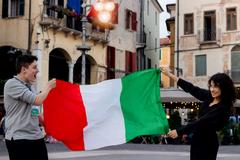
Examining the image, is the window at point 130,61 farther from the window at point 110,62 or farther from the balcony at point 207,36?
the balcony at point 207,36

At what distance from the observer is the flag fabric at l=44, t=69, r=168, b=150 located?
24.0 feet

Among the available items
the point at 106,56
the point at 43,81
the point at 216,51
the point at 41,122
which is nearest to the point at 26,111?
the point at 41,122

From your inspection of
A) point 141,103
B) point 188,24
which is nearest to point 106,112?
point 141,103

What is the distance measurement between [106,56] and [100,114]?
1240 inches

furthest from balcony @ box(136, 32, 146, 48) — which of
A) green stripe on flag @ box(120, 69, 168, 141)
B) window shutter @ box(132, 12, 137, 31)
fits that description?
green stripe on flag @ box(120, 69, 168, 141)

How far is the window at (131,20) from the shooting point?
43.1m

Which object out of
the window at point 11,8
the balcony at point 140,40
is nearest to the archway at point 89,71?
the window at point 11,8

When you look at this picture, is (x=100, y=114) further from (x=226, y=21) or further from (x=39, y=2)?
(x=226, y=21)

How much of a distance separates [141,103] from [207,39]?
118ft

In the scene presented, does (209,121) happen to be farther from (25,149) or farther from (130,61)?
(130,61)

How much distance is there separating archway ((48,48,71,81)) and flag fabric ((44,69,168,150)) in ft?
86.5

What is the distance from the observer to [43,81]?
3209cm

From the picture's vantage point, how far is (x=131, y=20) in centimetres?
4362

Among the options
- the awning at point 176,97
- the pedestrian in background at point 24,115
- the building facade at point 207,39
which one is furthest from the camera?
the building facade at point 207,39
